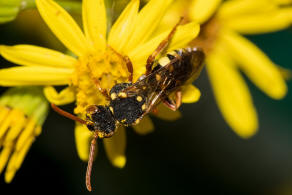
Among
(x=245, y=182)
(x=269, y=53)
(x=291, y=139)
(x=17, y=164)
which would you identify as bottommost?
(x=245, y=182)

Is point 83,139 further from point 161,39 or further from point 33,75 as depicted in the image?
point 161,39

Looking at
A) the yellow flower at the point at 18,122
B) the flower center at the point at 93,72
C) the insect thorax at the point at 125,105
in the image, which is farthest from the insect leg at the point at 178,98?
the yellow flower at the point at 18,122

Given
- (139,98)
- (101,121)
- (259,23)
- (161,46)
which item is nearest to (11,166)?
(101,121)

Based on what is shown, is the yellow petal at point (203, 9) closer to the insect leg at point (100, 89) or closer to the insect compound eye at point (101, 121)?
the insect leg at point (100, 89)

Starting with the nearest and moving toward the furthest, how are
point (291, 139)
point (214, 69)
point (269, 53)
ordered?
1. point (214, 69)
2. point (269, 53)
3. point (291, 139)

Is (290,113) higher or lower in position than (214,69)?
lower


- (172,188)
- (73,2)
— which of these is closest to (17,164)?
(73,2)

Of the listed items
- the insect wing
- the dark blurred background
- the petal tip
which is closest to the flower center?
the insect wing

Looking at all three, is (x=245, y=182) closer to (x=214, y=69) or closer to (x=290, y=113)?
(x=290, y=113)
